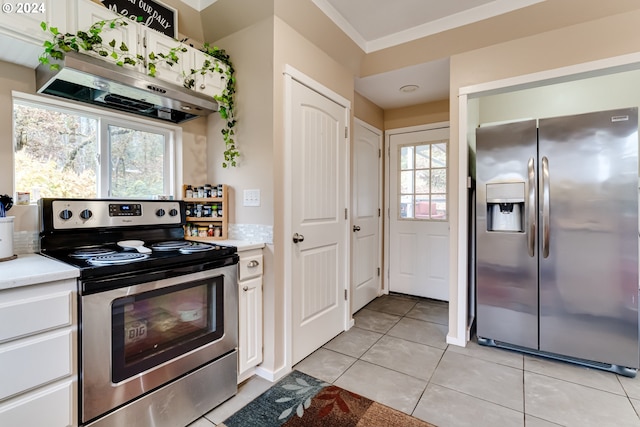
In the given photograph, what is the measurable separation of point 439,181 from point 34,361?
3.68m

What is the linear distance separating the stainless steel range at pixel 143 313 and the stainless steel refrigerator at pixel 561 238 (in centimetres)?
205

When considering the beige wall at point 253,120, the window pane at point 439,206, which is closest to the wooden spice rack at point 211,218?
the beige wall at point 253,120

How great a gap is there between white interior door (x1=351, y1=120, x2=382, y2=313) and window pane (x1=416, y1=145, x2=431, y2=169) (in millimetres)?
463

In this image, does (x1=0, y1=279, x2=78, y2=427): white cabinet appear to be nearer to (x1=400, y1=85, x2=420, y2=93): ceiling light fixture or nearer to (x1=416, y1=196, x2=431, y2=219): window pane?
(x1=400, y1=85, x2=420, y2=93): ceiling light fixture

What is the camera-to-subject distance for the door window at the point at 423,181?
369 centimetres

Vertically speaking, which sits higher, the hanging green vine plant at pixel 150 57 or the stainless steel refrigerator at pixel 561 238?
the hanging green vine plant at pixel 150 57

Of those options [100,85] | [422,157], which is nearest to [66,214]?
[100,85]

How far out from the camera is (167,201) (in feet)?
7.03

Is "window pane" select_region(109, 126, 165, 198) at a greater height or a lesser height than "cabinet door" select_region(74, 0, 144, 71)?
lesser

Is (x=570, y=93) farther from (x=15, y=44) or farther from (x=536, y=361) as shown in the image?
(x=15, y=44)

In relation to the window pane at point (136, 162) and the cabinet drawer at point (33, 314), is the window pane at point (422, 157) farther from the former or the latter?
Answer: the cabinet drawer at point (33, 314)

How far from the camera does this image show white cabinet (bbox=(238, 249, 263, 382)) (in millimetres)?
1933

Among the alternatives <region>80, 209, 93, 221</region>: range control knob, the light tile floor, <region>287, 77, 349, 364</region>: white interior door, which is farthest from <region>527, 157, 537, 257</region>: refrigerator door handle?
<region>80, 209, 93, 221</region>: range control knob

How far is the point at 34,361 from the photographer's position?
1.15 metres
